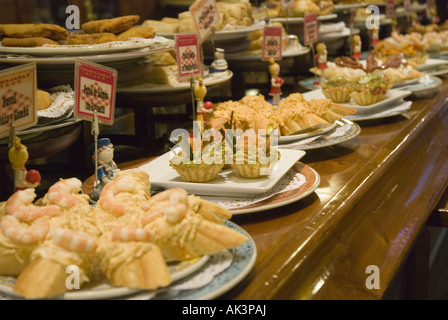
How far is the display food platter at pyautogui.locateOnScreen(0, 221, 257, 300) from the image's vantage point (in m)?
0.89

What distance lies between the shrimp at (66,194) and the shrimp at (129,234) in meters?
0.16

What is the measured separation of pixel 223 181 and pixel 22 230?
0.61m

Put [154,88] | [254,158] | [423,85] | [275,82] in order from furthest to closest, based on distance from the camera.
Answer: [423,85] < [275,82] < [154,88] < [254,158]

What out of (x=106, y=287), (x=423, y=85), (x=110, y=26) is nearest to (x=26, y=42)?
(x=110, y=26)

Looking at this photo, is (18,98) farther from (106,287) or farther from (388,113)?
(388,113)

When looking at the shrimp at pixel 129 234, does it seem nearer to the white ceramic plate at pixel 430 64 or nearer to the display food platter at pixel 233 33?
the display food platter at pixel 233 33

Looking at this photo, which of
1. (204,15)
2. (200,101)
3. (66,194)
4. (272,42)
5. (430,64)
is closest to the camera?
(66,194)

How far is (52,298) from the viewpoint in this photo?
2.86 ft

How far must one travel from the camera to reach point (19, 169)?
1.12 m

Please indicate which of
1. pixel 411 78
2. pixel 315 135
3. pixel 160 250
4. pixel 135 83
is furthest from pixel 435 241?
pixel 160 250

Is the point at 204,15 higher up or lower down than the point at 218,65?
higher up

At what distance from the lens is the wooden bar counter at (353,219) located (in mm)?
1129

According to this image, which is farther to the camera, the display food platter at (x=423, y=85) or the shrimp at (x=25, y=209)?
the display food platter at (x=423, y=85)

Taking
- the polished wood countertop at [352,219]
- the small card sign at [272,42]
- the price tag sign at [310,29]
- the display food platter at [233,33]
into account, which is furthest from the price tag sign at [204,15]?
the price tag sign at [310,29]
